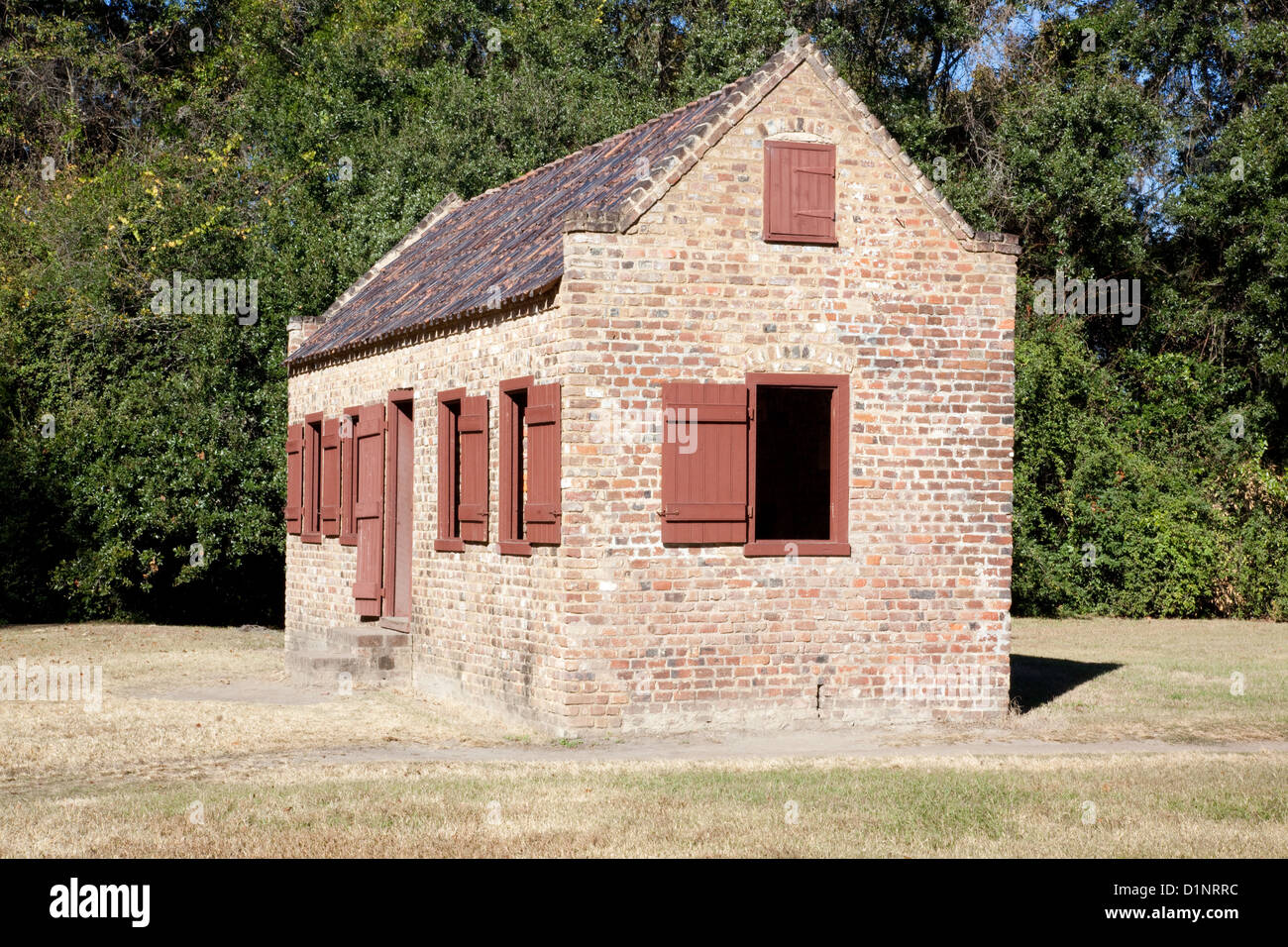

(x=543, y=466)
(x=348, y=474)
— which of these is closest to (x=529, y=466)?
A: (x=543, y=466)

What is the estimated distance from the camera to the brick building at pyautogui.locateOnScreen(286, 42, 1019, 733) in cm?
1413

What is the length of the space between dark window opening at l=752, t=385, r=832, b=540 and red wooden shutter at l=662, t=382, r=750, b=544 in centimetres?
641

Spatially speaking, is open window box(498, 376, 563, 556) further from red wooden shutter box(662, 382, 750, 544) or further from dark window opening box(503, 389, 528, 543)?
red wooden shutter box(662, 382, 750, 544)

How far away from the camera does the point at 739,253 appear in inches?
578

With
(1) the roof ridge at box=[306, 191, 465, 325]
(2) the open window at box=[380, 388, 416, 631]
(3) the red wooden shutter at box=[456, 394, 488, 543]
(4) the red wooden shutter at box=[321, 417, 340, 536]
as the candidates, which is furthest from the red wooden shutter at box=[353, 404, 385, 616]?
(1) the roof ridge at box=[306, 191, 465, 325]

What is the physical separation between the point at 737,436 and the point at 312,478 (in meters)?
9.38

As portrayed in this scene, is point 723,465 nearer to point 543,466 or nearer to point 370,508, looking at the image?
point 543,466

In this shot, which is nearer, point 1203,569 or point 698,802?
point 698,802

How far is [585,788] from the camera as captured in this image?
36.8 feet

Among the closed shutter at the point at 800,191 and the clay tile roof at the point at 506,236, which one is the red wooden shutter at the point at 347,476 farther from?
the closed shutter at the point at 800,191

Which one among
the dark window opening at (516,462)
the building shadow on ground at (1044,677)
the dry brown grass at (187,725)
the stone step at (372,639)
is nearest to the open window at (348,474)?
the stone step at (372,639)
